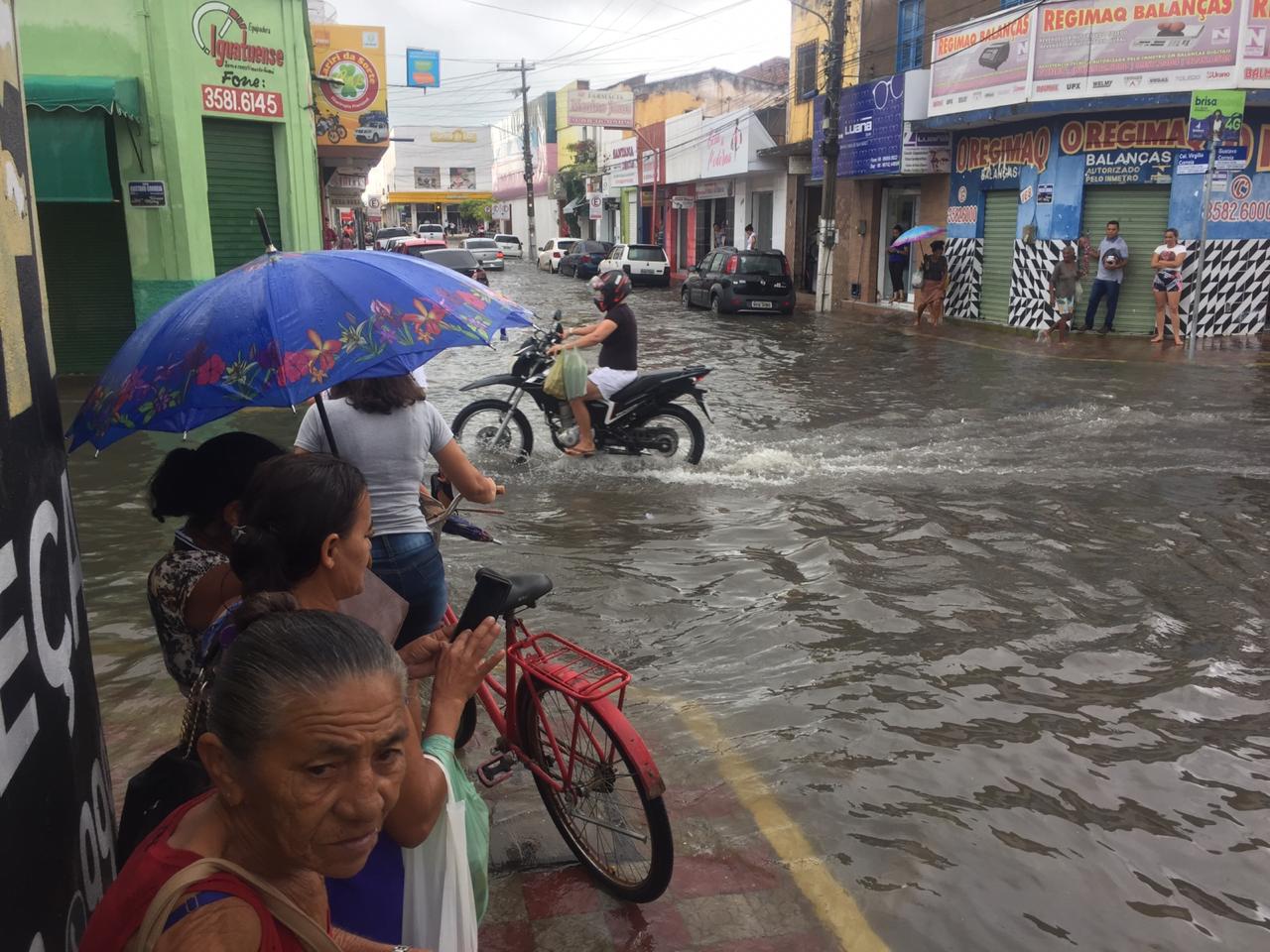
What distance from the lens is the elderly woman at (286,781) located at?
4.73ft

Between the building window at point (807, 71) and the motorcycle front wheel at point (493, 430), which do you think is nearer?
the motorcycle front wheel at point (493, 430)

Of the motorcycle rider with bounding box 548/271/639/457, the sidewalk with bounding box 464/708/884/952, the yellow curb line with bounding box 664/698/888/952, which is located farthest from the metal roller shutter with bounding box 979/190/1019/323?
the sidewalk with bounding box 464/708/884/952

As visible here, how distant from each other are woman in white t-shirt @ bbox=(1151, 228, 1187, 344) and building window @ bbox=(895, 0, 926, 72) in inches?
322

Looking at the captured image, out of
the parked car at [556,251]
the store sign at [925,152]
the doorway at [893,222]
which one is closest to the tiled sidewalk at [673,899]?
the store sign at [925,152]

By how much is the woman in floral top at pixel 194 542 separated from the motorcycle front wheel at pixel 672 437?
622 centimetres

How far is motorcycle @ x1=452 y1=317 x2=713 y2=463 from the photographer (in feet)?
28.6

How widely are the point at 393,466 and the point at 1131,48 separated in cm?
1661

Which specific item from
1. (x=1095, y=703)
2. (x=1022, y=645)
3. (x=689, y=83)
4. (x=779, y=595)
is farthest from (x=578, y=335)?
(x=689, y=83)

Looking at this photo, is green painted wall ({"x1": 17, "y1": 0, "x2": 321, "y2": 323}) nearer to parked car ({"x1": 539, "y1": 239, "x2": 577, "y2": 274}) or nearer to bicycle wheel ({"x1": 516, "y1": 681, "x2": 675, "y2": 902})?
bicycle wheel ({"x1": 516, "y1": 681, "x2": 675, "y2": 902})

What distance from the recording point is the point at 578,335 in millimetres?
8750

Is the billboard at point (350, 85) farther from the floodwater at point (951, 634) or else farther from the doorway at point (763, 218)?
the doorway at point (763, 218)

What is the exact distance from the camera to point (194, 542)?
2.67 m

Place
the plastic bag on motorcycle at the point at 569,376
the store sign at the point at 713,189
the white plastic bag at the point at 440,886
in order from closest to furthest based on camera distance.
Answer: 1. the white plastic bag at the point at 440,886
2. the plastic bag on motorcycle at the point at 569,376
3. the store sign at the point at 713,189

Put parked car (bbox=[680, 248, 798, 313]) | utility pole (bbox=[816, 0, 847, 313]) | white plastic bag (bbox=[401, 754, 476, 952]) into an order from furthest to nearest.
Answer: parked car (bbox=[680, 248, 798, 313]) → utility pole (bbox=[816, 0, 847, 313]) → white plastic bag (bbox=[401, 754, 476, 952])
